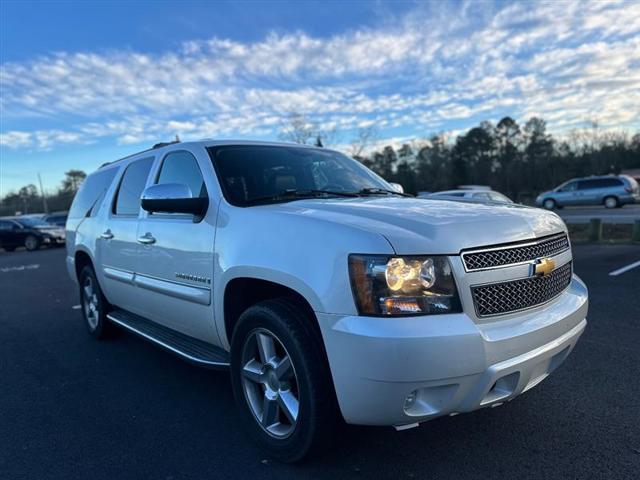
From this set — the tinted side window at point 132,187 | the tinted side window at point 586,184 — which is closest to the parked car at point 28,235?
the tinted side window at point 132,187

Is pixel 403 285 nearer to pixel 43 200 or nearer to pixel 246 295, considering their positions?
pixel 246 295

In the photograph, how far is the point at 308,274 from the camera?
2.44 m

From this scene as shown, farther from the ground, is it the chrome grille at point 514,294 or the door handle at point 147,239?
the door handle at point 147,239

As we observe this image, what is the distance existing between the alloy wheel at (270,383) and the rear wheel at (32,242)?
2382 cm

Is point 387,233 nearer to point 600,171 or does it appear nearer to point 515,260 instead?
point 515,260

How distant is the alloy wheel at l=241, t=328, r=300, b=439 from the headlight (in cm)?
64

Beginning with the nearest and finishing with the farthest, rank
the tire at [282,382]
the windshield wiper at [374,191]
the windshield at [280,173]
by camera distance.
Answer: the tire at [282,382] → the windshield at [280,173] → the windshield wiper at [374,191]

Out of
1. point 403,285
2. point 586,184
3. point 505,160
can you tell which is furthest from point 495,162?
point 403,285

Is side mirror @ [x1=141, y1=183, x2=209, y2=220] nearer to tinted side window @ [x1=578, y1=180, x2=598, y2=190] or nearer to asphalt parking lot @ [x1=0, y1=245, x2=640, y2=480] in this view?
asphalt parking lot @ [x1=0, y1=245, x2=640, y2=480]

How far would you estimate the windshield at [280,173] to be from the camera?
343cm

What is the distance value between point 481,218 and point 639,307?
447 centimetres

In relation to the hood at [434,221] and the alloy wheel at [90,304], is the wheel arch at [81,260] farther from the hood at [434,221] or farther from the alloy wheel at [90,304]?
the hood at [434,221]

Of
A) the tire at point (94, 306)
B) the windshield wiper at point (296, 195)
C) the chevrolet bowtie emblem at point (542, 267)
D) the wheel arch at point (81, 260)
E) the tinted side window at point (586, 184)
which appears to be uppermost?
the windshield wiper at point (296, 195)

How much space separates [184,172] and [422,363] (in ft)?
8.20
